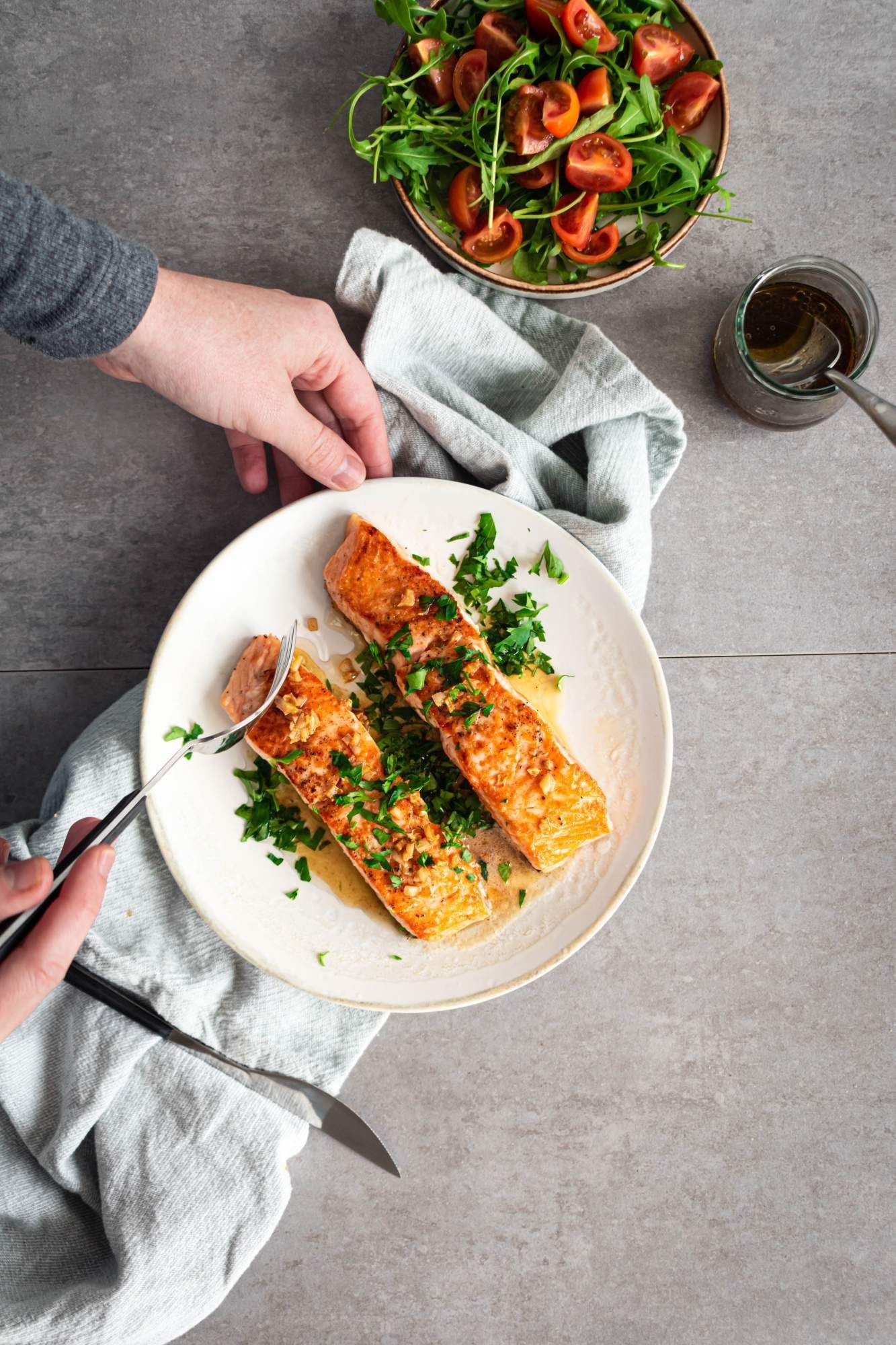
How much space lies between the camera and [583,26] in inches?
90.7

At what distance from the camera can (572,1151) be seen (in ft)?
9.21

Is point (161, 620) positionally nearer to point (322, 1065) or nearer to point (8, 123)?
point (322, 1065)

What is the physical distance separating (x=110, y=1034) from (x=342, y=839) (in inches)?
35.4

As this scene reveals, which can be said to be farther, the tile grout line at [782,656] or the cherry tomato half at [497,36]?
the tile grout line at [782,656]

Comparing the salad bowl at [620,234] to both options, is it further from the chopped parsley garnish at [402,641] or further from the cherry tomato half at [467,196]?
the chopped parsley garnish at [402,641]

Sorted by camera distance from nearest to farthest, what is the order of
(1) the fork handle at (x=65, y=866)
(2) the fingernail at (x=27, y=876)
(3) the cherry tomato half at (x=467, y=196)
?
1. (2) the fingernail at (x=27, y=876)
2. (1) the fork handle at (x=65, y=866)
3. (3) the cherry tomato half at (x=467, y=196)

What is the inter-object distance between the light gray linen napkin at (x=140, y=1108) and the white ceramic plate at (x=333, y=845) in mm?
229

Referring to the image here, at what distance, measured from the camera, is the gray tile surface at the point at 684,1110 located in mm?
2768

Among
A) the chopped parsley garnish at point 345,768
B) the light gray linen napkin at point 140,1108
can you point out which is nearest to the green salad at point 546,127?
the chopped parsley garnish at point 345,768

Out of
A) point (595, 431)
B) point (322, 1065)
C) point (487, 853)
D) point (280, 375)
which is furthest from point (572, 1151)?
point (280, 375)

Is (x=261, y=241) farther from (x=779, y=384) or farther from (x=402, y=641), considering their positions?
(x=779, y=384)

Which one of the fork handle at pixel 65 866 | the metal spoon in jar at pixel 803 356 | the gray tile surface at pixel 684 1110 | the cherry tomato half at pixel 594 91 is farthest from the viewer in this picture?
the gray tile surface at pixel 684 1110

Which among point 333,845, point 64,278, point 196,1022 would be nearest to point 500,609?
point 333,845

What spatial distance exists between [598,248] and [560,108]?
1.19ft
